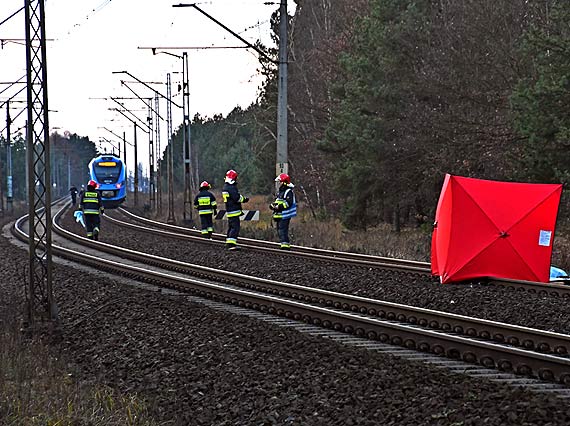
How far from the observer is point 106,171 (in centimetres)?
5431

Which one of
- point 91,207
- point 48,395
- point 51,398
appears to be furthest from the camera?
point 91,207

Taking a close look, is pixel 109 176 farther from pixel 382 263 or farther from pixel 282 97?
pixel 382 263

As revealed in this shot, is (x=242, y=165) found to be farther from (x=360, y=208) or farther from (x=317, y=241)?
(x=317, y=241)

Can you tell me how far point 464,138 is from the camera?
1050 inches

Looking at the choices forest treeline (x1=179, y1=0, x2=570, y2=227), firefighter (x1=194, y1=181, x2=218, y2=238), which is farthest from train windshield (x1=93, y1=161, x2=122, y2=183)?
firefighter (x1=194, y1=181, x2=218, y2=238)

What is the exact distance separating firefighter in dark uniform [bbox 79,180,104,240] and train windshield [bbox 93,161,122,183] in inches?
Answer: 939

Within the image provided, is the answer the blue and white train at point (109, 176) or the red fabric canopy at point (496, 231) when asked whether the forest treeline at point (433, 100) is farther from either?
the blue and white train at point (109, 176)

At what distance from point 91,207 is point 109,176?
2515 cm

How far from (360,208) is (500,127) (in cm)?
948

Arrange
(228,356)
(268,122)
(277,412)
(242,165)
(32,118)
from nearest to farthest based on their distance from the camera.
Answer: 1. (277,412)
2. (228,356)
3. (32,118)
4. (268,122)
5. (242,165)

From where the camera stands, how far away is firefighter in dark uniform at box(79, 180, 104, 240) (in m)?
29.4

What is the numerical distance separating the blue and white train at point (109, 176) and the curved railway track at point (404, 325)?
119 ft

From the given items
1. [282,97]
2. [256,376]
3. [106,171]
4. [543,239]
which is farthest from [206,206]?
[106,171]

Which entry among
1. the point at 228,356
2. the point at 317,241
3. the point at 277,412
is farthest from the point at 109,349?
the point at 317,241
